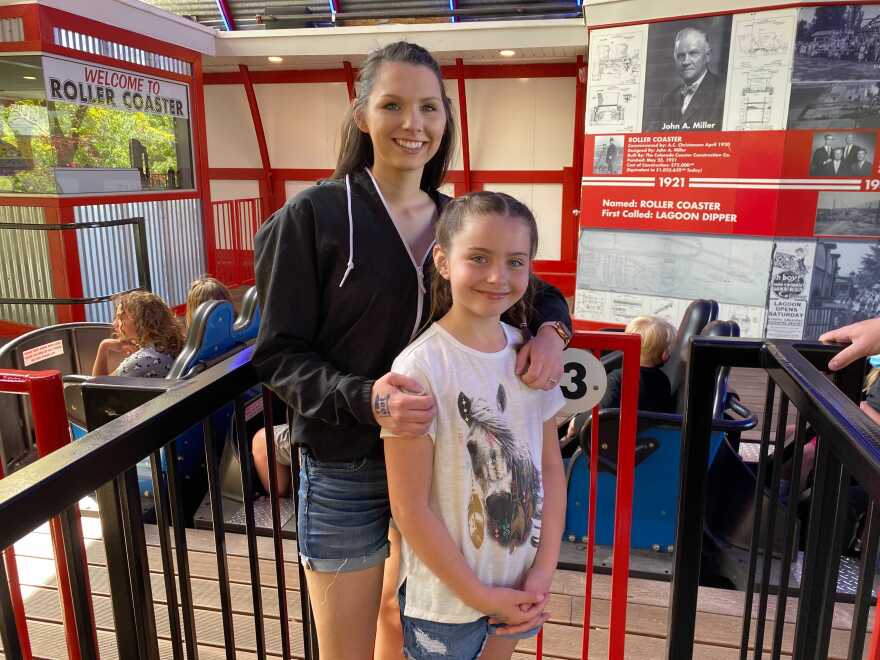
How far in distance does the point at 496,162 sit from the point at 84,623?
27.9 ft

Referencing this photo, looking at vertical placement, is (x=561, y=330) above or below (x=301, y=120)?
below

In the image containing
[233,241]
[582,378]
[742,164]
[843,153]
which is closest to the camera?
[582,378]

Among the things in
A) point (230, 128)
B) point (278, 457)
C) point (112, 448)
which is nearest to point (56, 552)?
point (112, 448)

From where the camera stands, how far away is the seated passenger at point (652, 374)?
8.70 ft

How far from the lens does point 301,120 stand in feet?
31.4

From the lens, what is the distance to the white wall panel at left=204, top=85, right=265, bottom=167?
9.66 meters

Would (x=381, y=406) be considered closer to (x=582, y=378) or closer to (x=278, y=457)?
(x=582, y=378)

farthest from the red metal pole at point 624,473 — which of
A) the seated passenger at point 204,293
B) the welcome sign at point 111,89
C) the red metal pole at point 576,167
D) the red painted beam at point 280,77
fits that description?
the red painted beam at point 280,77

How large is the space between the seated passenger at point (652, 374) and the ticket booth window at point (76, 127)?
205 inches

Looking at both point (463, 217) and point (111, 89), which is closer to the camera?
point (463, 217)

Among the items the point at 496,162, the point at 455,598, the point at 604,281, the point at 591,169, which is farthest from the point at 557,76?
the point at 455,598

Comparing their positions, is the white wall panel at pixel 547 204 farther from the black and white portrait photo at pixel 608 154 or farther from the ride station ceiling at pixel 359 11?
the black and white portrait photo at pixel 608 154

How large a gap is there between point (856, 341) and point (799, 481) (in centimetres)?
32

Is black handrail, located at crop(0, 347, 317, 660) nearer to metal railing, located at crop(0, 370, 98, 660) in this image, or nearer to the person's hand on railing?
metal railing, located at crop(0, 370, 98, 660)
